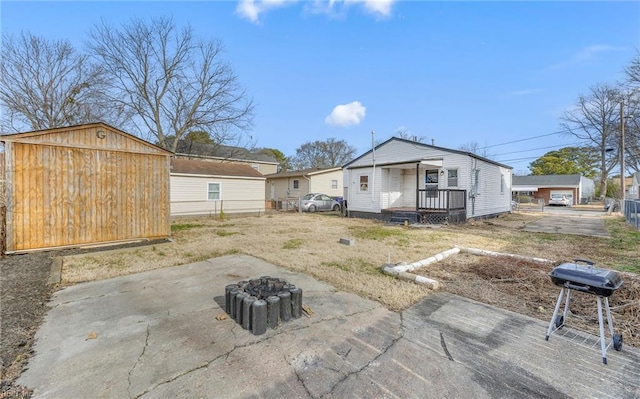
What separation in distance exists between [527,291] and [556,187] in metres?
41.6

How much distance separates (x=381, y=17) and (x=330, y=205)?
1231 cm

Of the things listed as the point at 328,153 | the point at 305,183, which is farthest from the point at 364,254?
the point at 328,153

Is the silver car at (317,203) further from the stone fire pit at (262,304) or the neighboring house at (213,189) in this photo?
the stone fire pit at (262,304)

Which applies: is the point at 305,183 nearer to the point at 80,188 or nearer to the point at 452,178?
the point at 452,178

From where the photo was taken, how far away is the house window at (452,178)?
1266 cm

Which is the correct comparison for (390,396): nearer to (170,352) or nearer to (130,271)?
(170,352)

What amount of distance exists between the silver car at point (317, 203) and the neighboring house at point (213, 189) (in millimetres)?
2961

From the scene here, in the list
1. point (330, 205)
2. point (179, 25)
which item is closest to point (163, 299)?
point (330, 205)

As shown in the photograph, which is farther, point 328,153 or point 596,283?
point 328,153

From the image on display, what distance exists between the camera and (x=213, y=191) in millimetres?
16828

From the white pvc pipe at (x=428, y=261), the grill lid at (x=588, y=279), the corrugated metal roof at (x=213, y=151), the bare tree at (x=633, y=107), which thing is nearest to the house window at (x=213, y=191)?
the corrugated metal roof at (x=213, y=151)

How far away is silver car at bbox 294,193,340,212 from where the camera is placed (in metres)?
19.1

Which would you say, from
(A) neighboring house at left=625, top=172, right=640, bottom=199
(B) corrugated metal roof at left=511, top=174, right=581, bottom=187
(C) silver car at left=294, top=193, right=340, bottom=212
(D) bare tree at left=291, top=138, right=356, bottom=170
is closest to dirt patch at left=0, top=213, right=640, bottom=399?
(C) silver car at left=294, top=193, right=340, bottom=212

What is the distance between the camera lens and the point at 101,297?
154 inches
